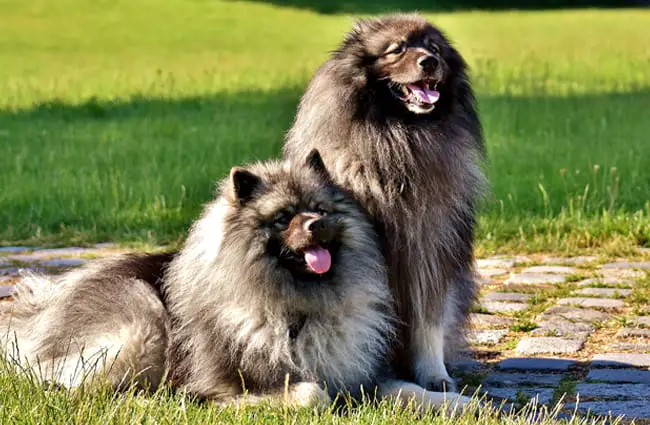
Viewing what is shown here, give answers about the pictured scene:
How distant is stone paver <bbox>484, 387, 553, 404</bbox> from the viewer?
4.93m

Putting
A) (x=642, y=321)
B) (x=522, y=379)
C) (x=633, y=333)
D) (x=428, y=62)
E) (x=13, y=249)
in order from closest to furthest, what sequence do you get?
(x=428, y=62)
(x=522, y=379)
(x=633, y=333)
(x=642, y=321)
(x=13, y=249)

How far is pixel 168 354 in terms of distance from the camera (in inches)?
193

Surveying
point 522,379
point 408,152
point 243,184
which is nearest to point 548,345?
point 522,379

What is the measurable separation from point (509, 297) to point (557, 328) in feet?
2.45

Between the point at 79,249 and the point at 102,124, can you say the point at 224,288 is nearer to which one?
the point at 79,249

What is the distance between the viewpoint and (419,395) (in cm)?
481

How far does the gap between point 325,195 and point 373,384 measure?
829mm

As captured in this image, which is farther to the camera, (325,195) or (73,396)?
(325,195)

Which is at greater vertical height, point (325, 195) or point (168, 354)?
point (325, 195)

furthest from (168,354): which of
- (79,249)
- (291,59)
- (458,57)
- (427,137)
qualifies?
(291,59)

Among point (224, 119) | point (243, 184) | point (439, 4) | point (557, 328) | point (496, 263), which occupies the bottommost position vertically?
point (439, 4)

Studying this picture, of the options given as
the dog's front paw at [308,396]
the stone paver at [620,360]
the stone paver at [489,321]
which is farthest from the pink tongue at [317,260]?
the stone paver at [489,321]

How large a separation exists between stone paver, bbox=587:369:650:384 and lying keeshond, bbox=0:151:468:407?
0.78 m

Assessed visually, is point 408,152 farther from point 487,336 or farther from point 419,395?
point 487,336
